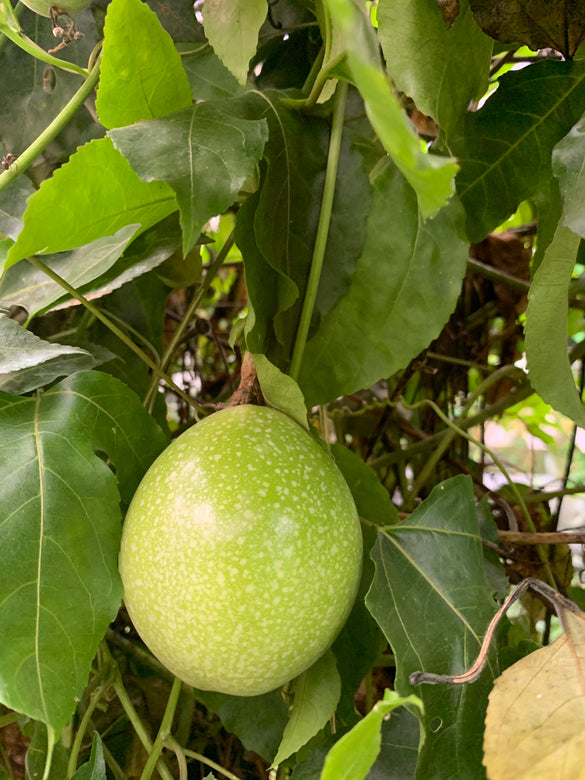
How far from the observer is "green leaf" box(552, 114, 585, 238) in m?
0.52

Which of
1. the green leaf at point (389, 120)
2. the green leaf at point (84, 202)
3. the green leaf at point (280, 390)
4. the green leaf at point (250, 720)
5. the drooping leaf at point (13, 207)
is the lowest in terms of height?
the green leaf at point (250, 720)

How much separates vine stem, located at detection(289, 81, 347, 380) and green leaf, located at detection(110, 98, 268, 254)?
10cm

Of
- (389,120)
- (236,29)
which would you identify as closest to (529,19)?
(236,29)

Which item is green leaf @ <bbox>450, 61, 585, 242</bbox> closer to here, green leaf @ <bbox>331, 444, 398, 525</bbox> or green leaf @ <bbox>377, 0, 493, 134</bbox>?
green leaf @ <bbox>377, 0, 493, 134</bbox>

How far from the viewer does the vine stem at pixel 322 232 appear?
0.60m

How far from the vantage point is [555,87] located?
2.14 ft

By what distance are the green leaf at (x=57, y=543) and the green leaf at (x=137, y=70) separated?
0.71 ft

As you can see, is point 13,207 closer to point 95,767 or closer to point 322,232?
point 322,232

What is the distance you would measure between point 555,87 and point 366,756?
22.0 inches

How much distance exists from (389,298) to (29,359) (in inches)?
11.7

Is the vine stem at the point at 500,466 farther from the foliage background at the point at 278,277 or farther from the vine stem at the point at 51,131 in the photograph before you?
the vine stem at the point at 51,131

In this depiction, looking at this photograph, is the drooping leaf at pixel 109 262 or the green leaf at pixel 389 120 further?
the drooping leaf at pixel 109 262

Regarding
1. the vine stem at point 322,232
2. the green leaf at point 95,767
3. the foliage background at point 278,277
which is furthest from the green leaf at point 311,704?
the vine stem at point 322,232

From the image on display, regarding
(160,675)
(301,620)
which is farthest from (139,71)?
(160,675)
